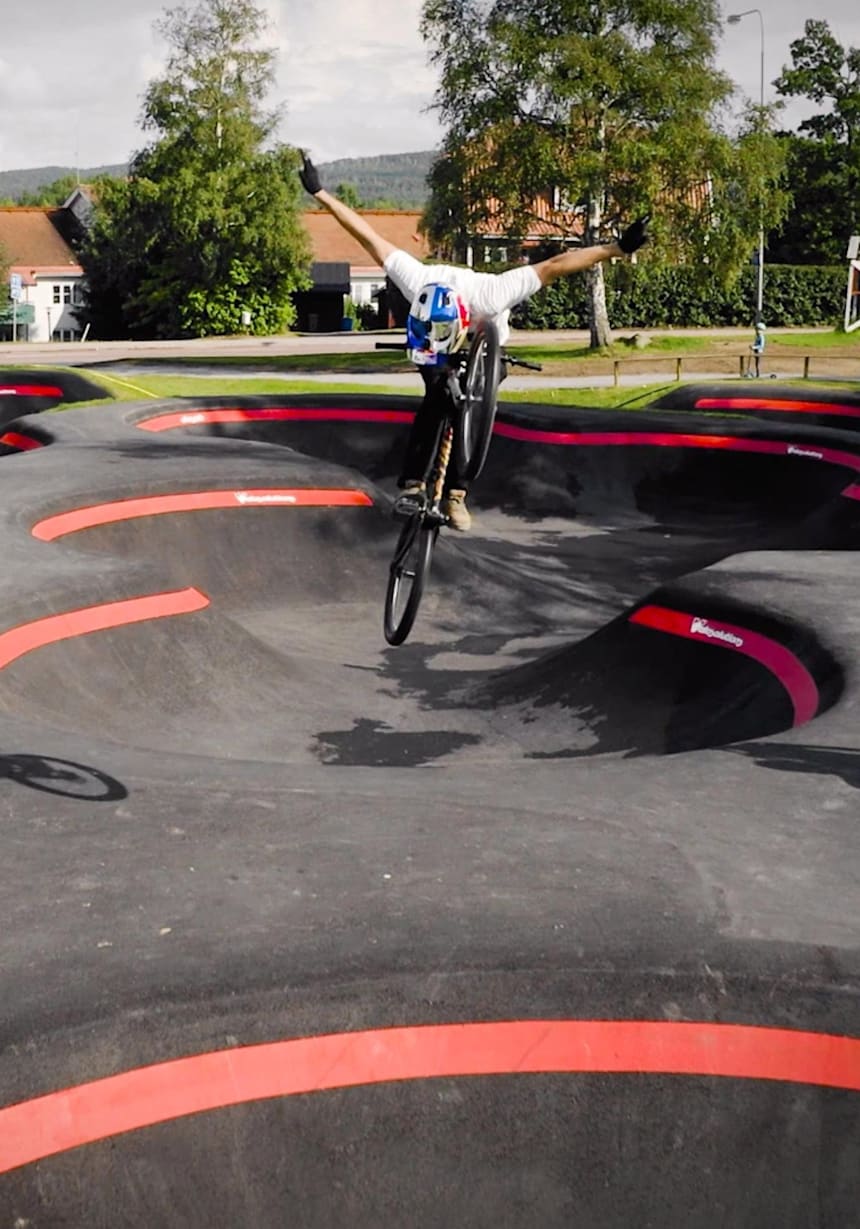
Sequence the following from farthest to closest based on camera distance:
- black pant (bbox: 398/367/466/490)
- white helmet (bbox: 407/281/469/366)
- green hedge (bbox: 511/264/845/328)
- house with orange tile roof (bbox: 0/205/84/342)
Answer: house with orange tile roof (bbox: 0/205/84/342) < green hedge (bbox: 511/264/845/328) < black pant (bbox: 398/367/466/490) < white helmet (bbox: 407/281/469/366)

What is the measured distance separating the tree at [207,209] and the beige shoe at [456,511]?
56.6 m

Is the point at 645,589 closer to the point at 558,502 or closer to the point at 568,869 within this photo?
the point at 558,502

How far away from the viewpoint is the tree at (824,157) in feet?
232

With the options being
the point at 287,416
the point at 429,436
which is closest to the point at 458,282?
the point at 429,436

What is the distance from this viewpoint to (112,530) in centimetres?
1429

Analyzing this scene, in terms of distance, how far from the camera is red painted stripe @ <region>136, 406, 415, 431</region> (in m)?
22.8

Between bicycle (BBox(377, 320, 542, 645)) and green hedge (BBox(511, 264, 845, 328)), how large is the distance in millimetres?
53690

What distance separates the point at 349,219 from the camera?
8812 mm

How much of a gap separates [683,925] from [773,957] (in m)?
0.33

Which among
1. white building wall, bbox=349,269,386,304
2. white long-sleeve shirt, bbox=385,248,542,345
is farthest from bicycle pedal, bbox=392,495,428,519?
white building wall, bbox=349,269,386,304

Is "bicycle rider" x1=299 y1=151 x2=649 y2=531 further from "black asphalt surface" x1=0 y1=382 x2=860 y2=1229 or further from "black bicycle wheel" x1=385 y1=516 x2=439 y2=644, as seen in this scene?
"black asphalt surface" x1=0 y1=382 x2=860 y2=1229

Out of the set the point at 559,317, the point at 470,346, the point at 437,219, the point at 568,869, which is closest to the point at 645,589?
the point at 470,346

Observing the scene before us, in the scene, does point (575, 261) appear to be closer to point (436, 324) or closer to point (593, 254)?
point (593, 254)

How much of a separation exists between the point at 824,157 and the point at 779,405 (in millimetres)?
51084
